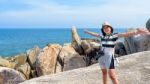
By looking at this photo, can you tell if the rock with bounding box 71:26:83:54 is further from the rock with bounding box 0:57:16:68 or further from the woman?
the woman

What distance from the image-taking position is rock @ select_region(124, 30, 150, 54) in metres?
26.6

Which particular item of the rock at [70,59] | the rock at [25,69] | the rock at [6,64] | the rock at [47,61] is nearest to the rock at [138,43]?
the rock at [70,59]

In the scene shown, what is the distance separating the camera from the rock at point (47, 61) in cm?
3272

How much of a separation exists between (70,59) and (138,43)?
7.08 meters

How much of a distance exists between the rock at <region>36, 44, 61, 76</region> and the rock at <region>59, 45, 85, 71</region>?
610mm

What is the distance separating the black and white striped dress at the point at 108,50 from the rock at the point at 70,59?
19.0 meters

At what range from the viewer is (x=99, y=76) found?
16.0 m

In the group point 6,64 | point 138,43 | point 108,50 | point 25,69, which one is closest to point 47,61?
point 25,69

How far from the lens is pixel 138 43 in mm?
27484

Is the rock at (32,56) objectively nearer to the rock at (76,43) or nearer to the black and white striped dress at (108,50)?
the rock at (76,43)

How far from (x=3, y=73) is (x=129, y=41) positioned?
8.93 meters

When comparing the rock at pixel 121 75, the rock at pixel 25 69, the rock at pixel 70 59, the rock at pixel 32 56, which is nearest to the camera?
the rock at pixel 121 75

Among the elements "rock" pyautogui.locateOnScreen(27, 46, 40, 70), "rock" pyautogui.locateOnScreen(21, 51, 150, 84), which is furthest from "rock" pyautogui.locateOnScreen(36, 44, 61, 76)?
"rock" pyautogui.locateOnScreen(21, 51, 150, 84)

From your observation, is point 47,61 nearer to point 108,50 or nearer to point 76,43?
point 76,43
